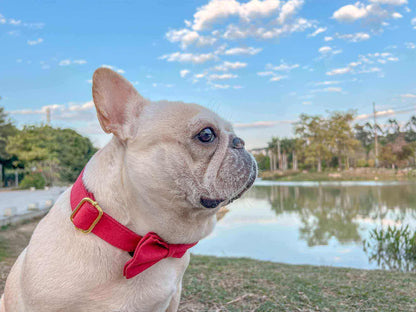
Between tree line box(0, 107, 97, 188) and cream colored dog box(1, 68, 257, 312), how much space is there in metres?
23.4

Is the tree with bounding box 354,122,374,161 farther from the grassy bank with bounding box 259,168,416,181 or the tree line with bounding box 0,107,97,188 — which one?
the tree line with bounding box 0,107,97,188

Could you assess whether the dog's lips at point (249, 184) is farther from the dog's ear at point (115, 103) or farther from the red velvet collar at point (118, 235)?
the dog's ear at point (115, 103)

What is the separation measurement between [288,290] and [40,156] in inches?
964

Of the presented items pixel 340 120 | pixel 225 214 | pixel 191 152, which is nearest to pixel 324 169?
pixel 340 120

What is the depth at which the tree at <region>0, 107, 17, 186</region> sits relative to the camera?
28097mm

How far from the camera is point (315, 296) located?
11.4 feet

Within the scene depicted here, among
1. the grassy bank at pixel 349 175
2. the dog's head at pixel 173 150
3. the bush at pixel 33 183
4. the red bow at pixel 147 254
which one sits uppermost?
the dog's head at pixel 173 150

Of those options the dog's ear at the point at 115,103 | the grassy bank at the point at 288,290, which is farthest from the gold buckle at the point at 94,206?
the grassy bank at the point at 288,290

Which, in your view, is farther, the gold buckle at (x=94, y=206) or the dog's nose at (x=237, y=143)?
the dog's nose at (x=237, y=143)

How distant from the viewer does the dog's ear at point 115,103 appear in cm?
137

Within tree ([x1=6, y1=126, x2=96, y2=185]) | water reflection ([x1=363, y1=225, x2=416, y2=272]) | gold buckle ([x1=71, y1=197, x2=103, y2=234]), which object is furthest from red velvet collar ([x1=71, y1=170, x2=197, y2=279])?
tree ([x1=6, y1=126, x2=96, y2=185])

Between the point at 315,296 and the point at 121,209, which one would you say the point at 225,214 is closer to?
the point at 315,296

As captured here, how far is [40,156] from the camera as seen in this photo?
24266 mm

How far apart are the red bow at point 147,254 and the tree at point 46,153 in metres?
24.8
